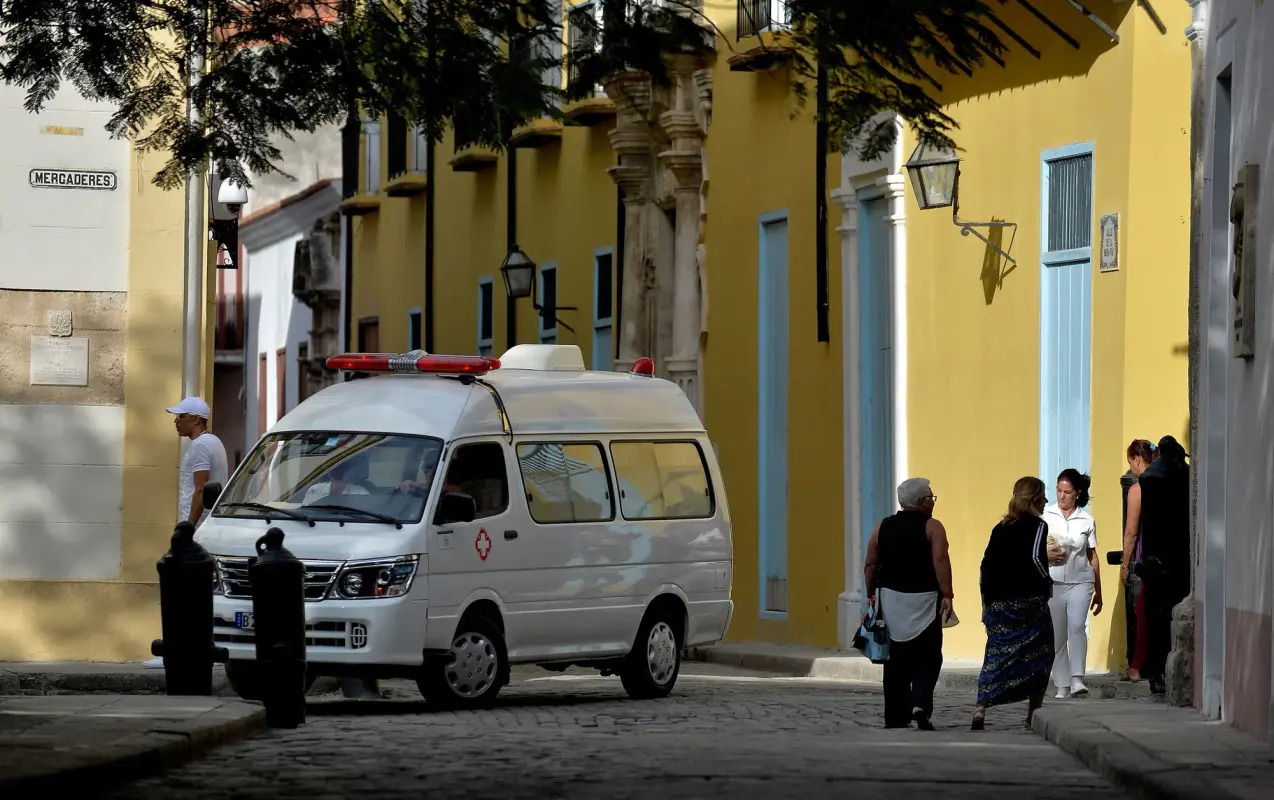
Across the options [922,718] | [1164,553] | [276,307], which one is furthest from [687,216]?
[276,307]

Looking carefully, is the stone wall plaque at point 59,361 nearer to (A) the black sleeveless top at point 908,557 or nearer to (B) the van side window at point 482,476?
(B) the van side window at point 482,476

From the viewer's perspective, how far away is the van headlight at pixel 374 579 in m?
16.0

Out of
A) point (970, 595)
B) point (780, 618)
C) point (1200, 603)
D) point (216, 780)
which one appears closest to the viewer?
point (216, 780)

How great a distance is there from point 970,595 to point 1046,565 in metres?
6.44

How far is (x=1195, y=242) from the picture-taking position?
1609cm

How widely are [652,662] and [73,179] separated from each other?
6.44 m

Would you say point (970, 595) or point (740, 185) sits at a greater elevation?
point (740, 185)

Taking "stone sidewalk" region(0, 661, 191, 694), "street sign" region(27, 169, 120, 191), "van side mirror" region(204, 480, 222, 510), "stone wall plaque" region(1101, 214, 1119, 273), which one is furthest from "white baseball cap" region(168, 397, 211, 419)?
"stone wall plaque" region(1101, 214, 1119, 273)

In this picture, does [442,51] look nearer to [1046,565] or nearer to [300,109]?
[300,109]

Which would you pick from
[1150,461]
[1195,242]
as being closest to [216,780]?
[1195,242]

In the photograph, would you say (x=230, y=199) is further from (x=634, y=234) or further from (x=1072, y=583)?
(x=1072, y=583)

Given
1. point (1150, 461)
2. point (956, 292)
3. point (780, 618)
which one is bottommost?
point (780, 618)

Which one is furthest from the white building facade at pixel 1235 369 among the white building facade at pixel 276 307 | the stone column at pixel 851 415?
the white building facade at pixel 276 307

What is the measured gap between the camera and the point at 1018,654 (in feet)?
50.7
